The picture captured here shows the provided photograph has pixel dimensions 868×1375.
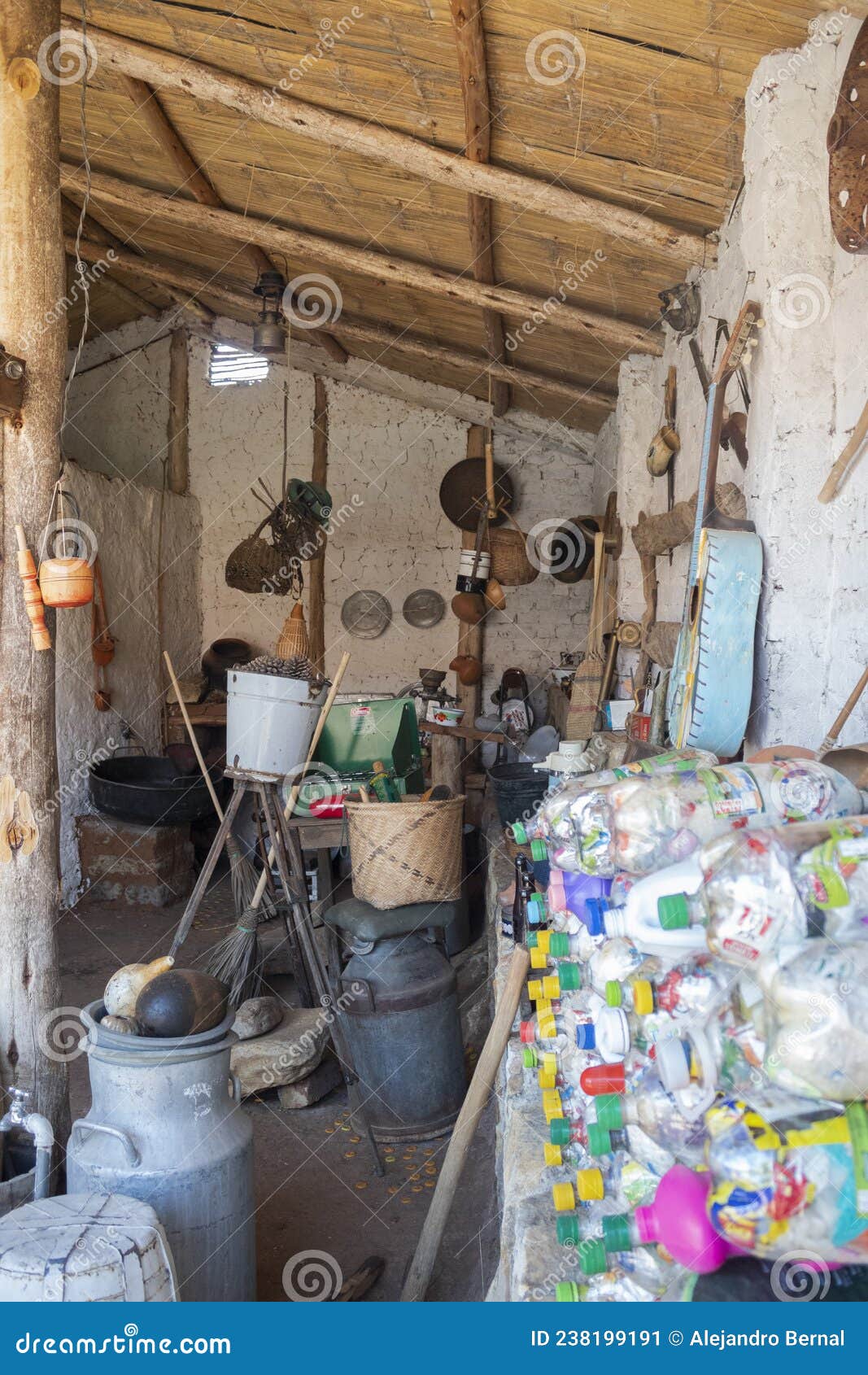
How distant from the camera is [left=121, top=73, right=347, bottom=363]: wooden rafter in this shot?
4453 millimetres

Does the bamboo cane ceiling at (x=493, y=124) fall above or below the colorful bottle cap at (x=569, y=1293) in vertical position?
above

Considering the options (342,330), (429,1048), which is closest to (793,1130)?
(429,1048)

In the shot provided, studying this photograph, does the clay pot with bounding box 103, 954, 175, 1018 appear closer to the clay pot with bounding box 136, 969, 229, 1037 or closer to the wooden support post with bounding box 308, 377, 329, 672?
the clay pot with bounding box 136, 969, 229, 1037

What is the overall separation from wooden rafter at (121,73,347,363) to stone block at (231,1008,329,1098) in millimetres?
3974

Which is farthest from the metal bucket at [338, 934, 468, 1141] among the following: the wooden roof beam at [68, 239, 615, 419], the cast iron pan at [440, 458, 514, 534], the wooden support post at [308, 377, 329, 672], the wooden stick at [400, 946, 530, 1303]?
the wooden support post at [308, 377, 329, 672]

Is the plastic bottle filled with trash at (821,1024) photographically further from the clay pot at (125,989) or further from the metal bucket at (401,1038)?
the metal bucket at (401,1038)

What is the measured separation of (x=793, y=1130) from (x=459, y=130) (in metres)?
3.55

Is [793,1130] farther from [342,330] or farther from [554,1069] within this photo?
[342,330]

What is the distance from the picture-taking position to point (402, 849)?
4.00 meters

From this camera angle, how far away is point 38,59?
299cm

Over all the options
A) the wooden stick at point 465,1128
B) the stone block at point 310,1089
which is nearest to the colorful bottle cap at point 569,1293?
the wooden stick at point 465,1128

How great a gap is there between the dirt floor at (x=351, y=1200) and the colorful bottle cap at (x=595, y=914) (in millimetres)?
1611

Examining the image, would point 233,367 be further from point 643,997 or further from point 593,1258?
point 593,1258

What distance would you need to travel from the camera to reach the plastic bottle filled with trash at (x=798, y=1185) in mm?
1095
